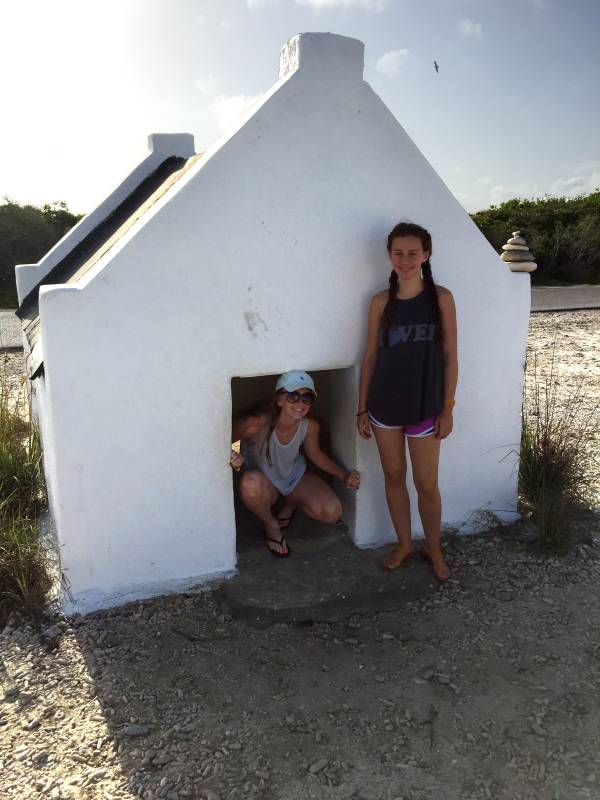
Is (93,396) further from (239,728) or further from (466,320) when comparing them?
(466,320)

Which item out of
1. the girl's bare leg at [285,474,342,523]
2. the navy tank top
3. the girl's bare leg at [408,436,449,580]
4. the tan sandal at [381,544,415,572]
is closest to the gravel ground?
the girl's bare leg at [408,436,449,580]

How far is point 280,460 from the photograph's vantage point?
4.36 meters

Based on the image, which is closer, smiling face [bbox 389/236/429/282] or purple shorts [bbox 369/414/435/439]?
smiling face [bbox 389/236/429/282]

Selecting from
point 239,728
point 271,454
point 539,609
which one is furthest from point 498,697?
point 271,454

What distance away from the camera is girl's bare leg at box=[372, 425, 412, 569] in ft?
12.7

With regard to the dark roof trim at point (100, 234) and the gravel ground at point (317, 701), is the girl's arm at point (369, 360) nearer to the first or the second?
the gravel ground at point (317, 701)

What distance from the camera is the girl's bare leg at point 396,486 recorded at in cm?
387

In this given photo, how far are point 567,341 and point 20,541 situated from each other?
1128 centimetres

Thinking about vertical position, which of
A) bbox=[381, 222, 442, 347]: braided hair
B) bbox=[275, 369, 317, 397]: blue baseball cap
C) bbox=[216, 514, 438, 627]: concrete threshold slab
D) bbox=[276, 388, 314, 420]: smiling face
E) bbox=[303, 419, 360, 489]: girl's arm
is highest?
bbox=[381, 222, 442, 347]: braided hair

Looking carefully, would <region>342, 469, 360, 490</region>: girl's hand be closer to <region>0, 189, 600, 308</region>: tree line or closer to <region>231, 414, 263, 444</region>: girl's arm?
<region>231, 414, 263, 444</region>: girl's arm

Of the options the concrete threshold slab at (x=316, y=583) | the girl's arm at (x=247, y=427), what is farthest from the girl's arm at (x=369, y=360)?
the concrete threshold slab at (x=316, y=583)

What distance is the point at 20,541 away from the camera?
3.96 m

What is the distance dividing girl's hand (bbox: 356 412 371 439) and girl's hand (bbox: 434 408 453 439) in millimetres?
420

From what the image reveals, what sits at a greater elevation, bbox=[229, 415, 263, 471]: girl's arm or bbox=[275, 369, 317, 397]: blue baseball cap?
bbox=[275, 369, 317, 397]: blue baseball cap
